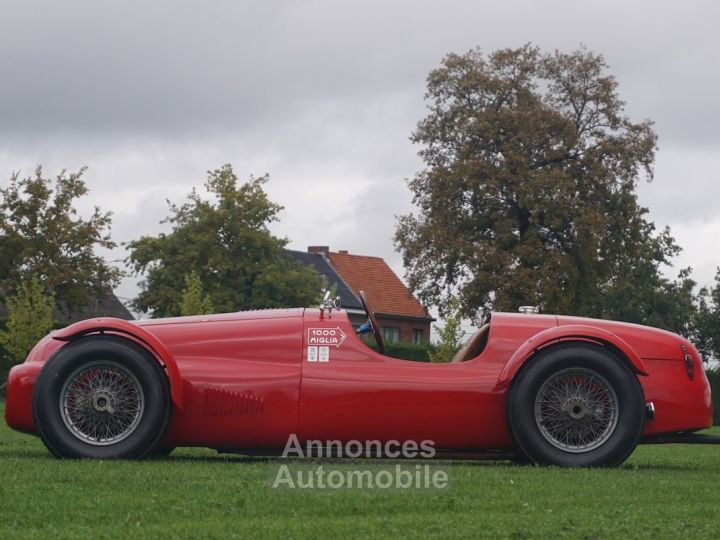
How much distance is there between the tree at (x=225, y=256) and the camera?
59625 mm

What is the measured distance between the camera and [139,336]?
9.83 m

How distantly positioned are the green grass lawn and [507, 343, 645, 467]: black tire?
466mm

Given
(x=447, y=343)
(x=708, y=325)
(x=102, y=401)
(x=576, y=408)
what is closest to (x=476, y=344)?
(x=576, y=408)

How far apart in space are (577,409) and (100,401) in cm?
354

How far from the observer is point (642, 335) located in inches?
411

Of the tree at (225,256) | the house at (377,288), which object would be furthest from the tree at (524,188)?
the house at (377,288)

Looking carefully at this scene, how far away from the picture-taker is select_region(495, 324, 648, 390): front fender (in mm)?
9945
